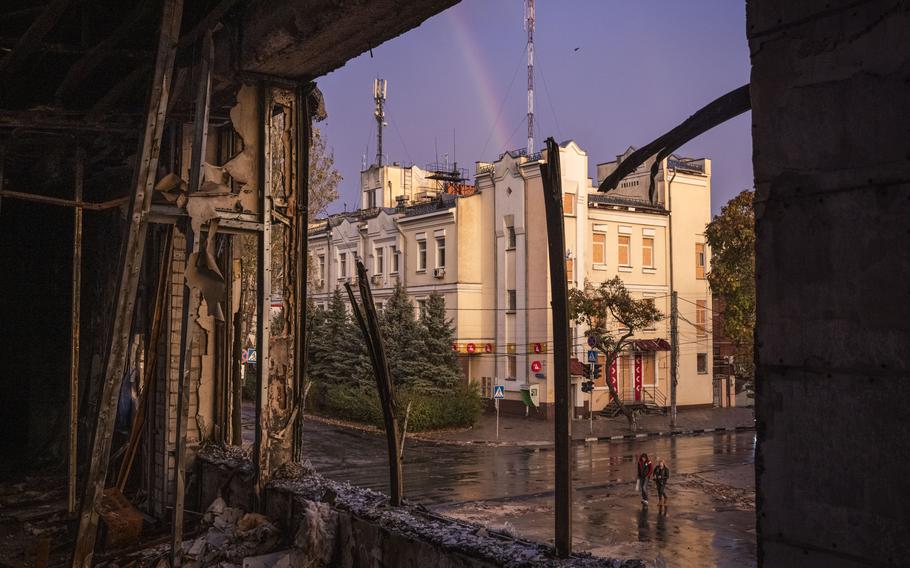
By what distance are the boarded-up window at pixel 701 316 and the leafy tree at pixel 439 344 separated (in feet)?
46.1

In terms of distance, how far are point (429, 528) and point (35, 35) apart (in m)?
6.15

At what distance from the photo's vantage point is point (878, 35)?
3266 millimetres

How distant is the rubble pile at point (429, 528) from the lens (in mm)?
4953

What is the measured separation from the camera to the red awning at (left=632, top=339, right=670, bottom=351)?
36.2 meters

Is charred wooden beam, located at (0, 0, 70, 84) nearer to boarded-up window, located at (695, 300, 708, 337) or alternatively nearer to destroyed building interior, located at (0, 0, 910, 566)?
destroyed building interior, located at (0, 0, 910, 566)

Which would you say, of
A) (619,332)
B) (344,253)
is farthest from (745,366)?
(344,253)

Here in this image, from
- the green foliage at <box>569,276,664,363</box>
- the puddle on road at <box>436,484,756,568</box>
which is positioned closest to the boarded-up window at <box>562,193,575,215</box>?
the green foliage at <box>569,276,664,363</box>

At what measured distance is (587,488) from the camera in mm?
20438

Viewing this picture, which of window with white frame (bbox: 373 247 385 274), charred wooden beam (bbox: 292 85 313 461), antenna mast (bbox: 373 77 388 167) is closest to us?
charred wooden beam (bbox: 292 85 313 461)

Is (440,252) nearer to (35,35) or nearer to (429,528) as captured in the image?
(35,35)

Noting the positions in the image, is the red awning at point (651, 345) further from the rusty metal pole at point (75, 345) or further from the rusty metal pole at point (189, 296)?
the rusty metal pole at point (189, 296)

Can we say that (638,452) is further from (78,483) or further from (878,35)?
(878,35)

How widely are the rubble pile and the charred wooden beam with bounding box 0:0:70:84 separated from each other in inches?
196

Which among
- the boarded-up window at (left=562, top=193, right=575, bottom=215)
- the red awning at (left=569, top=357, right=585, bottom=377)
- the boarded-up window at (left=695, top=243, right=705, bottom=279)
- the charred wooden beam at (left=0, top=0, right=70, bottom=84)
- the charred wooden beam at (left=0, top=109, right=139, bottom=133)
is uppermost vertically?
the boarded-up window at (left=562, top=193, right=575, bottom=215)
